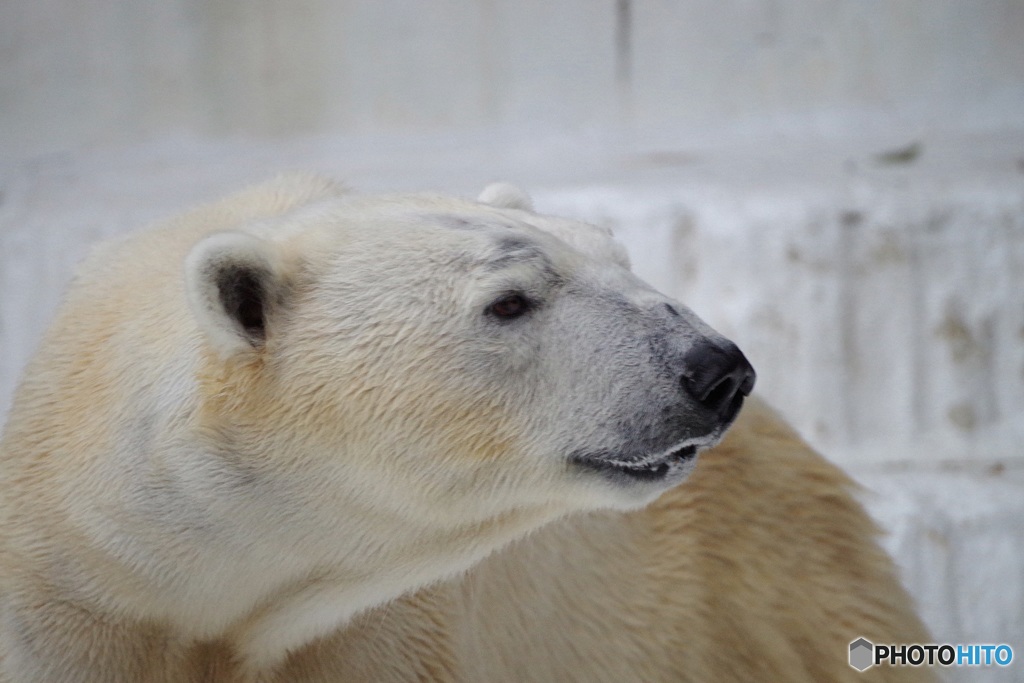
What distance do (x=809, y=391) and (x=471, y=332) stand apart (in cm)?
212

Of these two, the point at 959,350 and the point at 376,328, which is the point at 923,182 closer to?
the point at 959,350

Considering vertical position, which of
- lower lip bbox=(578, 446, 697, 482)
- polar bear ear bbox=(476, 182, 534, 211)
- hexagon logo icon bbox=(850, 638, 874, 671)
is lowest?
hexagon logo icon bbox=(850, 638, 874, 671)

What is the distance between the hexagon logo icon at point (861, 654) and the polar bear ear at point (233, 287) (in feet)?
4.73

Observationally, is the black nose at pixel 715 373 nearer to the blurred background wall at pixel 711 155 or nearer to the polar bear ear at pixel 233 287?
the polar bear ear at pixel 233 287

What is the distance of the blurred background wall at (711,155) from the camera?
3240 millimetres

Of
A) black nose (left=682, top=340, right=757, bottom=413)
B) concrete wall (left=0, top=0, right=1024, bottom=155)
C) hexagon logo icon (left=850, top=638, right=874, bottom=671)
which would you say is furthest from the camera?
concrete wall (left=0, top=0, right=1024, bottom=155)

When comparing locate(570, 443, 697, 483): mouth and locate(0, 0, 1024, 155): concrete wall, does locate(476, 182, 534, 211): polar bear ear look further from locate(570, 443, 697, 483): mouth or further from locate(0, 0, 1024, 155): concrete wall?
locate(0, 0, 1024, 155): concrete wall

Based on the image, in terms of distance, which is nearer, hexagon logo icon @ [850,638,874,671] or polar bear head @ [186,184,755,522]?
polar bear head @ [186,184,755,522]

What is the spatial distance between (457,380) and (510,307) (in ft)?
0.40

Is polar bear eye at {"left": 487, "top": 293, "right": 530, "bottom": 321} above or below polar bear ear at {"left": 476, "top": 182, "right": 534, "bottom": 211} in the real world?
below

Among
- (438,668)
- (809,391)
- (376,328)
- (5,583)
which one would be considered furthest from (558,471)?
(809,391)

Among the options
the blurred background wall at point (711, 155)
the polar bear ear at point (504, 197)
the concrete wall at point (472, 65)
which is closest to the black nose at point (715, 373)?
the polar bear ear at point (504, 197)

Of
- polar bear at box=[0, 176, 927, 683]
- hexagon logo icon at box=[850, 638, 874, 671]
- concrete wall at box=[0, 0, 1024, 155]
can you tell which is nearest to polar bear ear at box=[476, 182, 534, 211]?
polar bear at box=[0, 176, 927, 683]

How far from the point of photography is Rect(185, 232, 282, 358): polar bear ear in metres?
1.36
